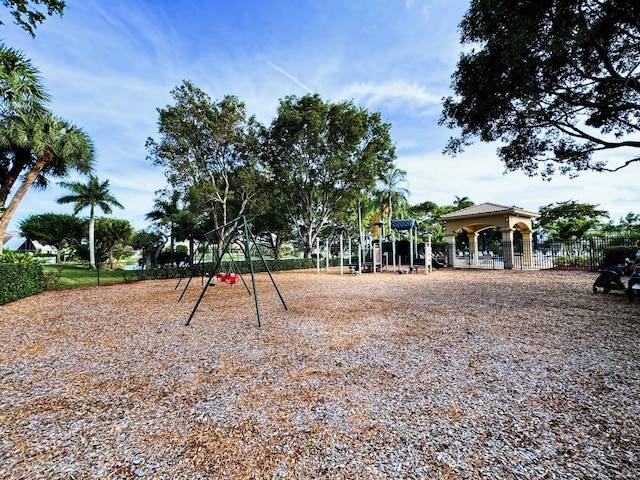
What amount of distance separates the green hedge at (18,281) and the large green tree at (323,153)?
1337 centimetres

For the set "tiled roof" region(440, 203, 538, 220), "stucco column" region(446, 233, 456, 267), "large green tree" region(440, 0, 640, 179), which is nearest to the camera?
"large green tree" region(440, 0, 640, 179)

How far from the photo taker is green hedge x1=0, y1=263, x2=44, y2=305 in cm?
790

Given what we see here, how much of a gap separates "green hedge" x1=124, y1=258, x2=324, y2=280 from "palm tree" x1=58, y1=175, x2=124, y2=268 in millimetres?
14206

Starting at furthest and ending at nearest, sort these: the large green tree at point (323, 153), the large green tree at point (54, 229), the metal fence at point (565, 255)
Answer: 1. the large green tree at point (54, 229)
2. the large green tree at point (323, 153)
3. the metal fence at point (565, 255)

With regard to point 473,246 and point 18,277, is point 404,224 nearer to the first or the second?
point 473,246

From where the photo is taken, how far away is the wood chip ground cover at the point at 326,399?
1.80 meters

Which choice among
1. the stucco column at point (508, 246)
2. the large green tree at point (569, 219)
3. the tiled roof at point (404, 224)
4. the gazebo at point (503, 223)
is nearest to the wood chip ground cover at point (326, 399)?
the tiled roof at point (404, 224)

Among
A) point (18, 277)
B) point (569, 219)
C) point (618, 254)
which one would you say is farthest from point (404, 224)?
point (569, 219)

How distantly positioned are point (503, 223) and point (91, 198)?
34.3 meters

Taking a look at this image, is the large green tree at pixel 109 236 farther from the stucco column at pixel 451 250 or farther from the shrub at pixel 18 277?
the stucco column at pixel 451 250

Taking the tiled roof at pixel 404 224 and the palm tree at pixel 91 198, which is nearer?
the tiled roof at pixel 404 224

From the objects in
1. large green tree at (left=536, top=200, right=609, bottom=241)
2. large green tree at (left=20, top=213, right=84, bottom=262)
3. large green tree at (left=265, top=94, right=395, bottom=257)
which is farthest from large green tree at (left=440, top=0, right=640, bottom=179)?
large green tree at (left=20, top=213, right=84, bottom=262)

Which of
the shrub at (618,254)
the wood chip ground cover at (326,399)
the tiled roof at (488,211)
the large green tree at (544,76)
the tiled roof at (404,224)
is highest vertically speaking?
the large green tree at (544,76)

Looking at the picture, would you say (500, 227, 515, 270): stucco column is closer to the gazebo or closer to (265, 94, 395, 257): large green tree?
the gazebo
